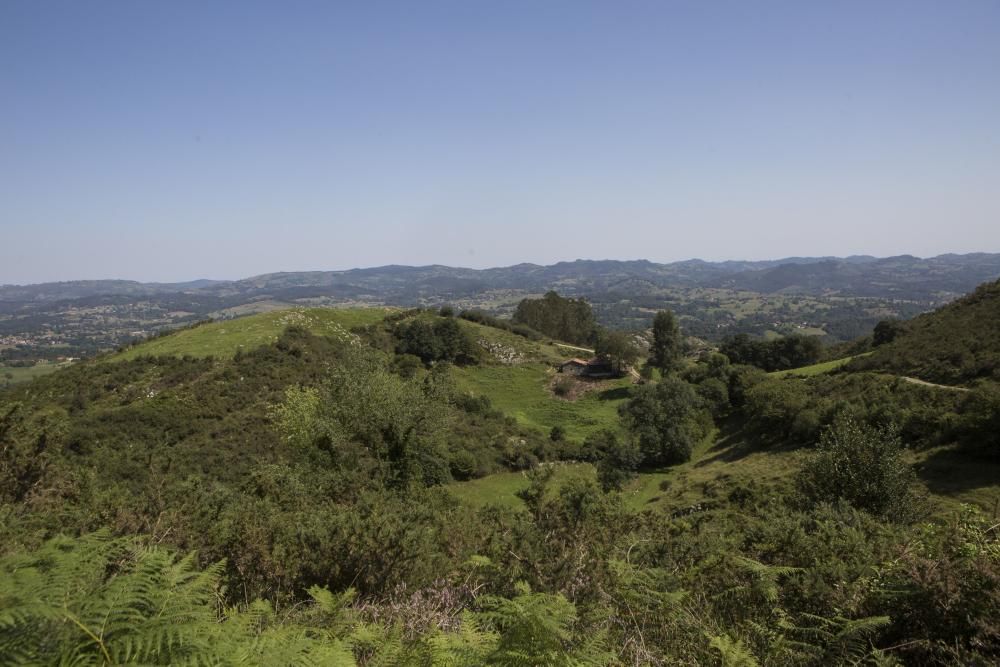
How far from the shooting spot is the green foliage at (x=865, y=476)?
48.2 feet

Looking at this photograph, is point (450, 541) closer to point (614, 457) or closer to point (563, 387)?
point (614, 457)

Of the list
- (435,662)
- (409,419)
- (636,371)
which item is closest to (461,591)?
(435,662)

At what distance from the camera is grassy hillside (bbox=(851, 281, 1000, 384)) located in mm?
32188

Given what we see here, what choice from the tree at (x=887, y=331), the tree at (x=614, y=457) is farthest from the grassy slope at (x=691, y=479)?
the tree at (x=887, y=331)

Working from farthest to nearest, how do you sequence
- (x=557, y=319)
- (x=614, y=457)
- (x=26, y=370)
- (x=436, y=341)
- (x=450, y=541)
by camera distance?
(x=26, y=370)
(x=557, y=319)
(x=436, y=341)
(x=614, y=457)
(x=450, y=541)

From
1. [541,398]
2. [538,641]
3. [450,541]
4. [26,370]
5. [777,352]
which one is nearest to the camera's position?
[538,641]

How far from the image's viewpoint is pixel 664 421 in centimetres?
4241

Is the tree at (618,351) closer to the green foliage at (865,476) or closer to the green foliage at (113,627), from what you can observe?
the green foliage at (865,476)

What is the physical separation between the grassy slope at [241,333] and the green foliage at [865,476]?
143ft

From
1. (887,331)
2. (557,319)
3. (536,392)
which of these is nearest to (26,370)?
(557,319)

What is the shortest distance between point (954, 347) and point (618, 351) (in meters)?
31.0

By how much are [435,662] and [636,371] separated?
63.3 meters

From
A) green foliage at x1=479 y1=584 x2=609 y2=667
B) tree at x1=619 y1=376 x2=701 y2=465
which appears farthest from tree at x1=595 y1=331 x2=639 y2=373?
green foliage at x1=479 y1=584 x2=609 y2=667

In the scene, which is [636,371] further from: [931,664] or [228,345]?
[931,664]
